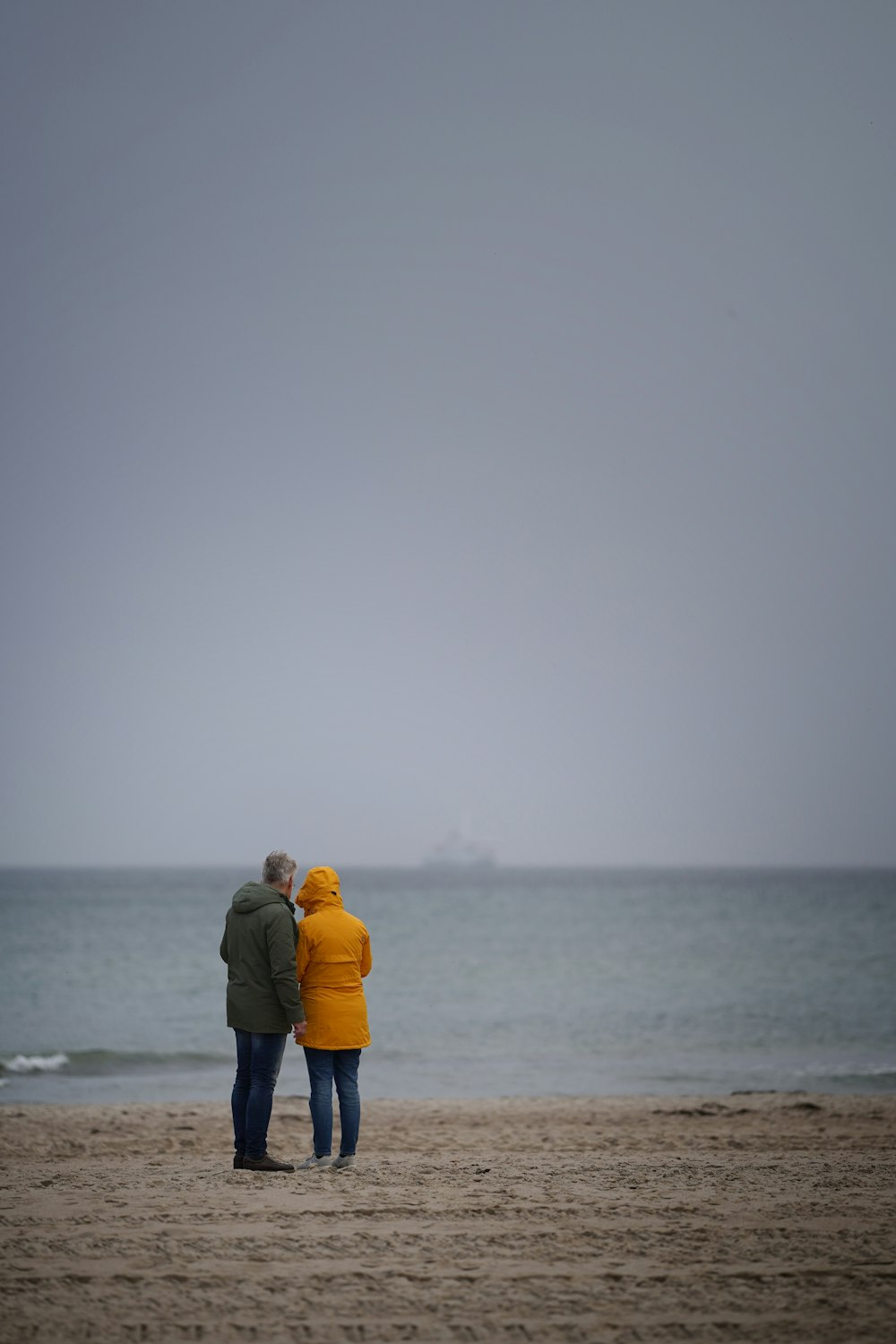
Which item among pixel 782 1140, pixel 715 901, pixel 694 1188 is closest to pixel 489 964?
pixel 782 1140

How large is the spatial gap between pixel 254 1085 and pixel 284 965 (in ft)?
2.56

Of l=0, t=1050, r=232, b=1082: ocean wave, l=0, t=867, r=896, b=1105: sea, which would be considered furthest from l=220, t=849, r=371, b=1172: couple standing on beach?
l=0, t=1050, r=232, b=1082: ocean wave

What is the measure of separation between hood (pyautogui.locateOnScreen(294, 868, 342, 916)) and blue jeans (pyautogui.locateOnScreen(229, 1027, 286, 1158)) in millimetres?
725

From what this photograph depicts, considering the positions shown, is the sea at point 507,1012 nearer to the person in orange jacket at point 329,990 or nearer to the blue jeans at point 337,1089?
the blue jeans at point 337,1089

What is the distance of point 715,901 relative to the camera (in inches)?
2852

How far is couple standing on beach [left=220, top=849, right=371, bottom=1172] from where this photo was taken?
6.31 meters

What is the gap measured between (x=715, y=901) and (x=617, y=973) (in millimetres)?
45097

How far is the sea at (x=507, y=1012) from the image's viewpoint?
14.6 metres

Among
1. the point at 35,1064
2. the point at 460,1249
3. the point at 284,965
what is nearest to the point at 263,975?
the point at 284,965

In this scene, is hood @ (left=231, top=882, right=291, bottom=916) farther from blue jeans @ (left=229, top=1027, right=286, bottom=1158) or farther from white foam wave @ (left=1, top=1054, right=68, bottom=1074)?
white foam wave @ (left=1, top=1054, right=68, bottom=1074)

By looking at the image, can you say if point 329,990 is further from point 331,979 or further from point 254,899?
point 254,899

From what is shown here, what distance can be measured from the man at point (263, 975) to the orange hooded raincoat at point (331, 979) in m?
0.10

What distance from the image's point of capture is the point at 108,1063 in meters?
15.6

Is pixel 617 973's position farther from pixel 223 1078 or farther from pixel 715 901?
pixel 715 901
